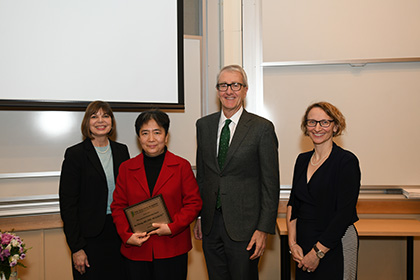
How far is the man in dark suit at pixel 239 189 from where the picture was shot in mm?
2074

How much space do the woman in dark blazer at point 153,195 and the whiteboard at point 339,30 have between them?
1.59 meters

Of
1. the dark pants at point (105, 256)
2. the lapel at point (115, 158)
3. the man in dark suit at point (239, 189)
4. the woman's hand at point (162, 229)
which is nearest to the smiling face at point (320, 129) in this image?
the man in dark suit at point (239, 189)

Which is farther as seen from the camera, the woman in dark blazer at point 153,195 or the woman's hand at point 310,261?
the woman in dark blazer at point 153,195

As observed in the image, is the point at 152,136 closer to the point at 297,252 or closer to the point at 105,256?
the point at 105,256

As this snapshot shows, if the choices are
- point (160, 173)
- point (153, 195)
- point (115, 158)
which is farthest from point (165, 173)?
point (115, 158)

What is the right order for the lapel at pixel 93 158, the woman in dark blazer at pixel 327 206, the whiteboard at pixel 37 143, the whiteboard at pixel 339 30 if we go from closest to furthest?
the woman in dark blazer at pixel 327 206 → the lapel at pixel 93 158 → the whiteboard at pixel 37 143 → the whiteboard at pixel 339 30

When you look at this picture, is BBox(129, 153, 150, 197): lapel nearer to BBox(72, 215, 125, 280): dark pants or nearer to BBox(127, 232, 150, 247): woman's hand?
BBox(127, 232, 150, 247): woman's hand

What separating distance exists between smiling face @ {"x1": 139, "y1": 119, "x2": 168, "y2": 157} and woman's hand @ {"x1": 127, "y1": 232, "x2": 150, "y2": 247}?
444 millimetres

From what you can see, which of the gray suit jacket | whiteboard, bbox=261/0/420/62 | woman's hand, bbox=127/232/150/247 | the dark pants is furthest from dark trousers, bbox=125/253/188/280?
whiteboard, bbox=261/0/420/62

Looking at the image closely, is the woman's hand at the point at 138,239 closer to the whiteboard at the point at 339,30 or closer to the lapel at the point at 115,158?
the lapel at the point at 115,158

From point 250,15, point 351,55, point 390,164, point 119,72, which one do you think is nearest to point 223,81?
point 119,72

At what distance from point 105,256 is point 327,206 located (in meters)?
1.32

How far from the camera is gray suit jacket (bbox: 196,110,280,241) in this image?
207 centimetres

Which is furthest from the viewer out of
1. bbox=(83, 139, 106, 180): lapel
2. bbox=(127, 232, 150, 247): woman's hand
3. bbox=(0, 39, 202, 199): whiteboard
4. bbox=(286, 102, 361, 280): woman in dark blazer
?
bbox=(0, 39, 202, 199): whiteboard
